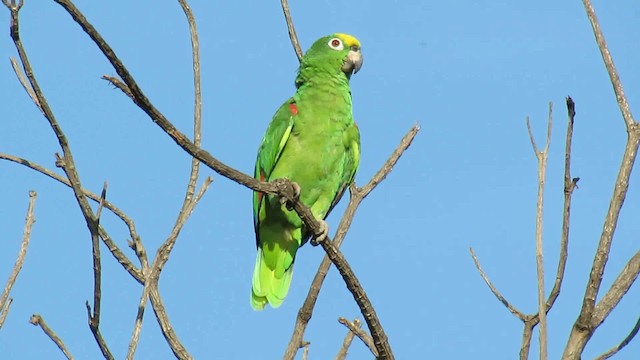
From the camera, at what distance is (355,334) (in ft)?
10.00

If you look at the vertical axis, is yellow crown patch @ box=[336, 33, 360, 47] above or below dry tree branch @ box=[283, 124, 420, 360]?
above

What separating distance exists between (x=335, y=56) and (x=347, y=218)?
2.17 m

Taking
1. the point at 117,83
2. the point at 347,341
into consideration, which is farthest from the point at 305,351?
the point at 117,83

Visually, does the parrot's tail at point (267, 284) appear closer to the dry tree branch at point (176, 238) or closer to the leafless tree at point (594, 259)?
the dry tree branch at point (176, 238)

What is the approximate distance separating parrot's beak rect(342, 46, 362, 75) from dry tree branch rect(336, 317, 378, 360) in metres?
2.70

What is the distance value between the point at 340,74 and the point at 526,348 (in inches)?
122

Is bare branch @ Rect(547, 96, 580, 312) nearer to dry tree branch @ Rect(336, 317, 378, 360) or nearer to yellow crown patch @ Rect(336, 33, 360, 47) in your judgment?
dry tree branch @ Rect(336, 317, 378, 360)

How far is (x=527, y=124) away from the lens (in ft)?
9.32

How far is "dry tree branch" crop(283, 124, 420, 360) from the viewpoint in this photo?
327 cm

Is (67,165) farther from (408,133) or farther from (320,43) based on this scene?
(320,43)

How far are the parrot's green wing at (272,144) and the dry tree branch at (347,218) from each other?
4.57ft

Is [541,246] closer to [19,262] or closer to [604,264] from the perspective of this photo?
[604,264]

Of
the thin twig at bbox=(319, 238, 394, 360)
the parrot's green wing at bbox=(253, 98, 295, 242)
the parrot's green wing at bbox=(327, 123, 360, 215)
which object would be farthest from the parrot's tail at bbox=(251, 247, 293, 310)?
the thin twig at bbox=(319, 238, 394, 360)

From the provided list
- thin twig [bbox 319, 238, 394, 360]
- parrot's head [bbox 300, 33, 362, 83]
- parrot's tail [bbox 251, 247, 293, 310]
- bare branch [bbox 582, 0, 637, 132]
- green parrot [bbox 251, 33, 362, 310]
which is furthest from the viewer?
parrot's head [bbox 300, 33, 362, 83]
